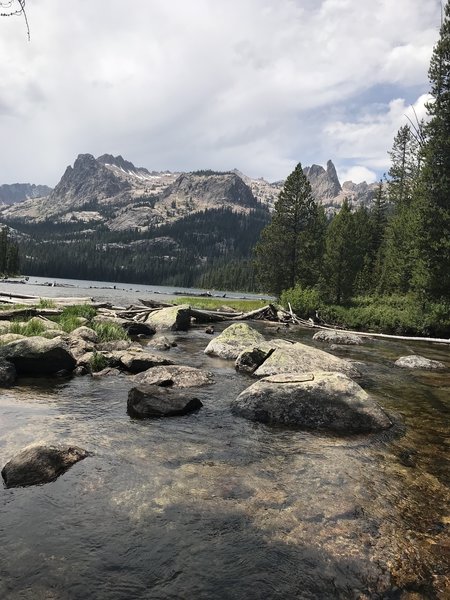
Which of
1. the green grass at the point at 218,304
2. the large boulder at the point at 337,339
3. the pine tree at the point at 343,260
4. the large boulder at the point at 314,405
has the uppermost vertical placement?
the pine tree at the point at 343,260

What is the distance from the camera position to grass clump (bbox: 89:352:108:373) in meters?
15.0

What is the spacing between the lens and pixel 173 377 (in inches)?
537

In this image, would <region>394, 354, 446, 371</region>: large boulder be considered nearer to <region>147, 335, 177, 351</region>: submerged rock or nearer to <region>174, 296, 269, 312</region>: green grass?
<region>147, 335, 177, 351</region>: submerged rock

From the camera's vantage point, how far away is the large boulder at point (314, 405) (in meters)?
9.93

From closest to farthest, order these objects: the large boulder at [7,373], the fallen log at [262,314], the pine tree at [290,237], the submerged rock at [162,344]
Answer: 1. the large boulder at [7,373]
2. the submerged rock at [162,344]
3. the fallen log at [262,314]
4. the pine tree at [290,237]

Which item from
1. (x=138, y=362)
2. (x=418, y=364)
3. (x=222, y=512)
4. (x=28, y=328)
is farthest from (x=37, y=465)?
(x=418, y=364)

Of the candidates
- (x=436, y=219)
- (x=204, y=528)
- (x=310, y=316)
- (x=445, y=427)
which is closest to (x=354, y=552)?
(x=204, y=528)

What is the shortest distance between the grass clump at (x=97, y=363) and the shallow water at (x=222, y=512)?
14.6ft

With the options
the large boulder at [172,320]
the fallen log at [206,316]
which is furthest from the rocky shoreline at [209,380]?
the fallen log at [206,316]

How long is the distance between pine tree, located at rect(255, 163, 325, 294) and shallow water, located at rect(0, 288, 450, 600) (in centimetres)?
4755

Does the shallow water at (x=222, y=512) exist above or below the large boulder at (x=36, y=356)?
below

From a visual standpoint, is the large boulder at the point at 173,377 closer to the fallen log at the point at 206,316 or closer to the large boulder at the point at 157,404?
the large boulder at the point at 157,404

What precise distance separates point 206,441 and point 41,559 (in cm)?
439

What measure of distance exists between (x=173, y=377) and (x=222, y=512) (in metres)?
7.88
